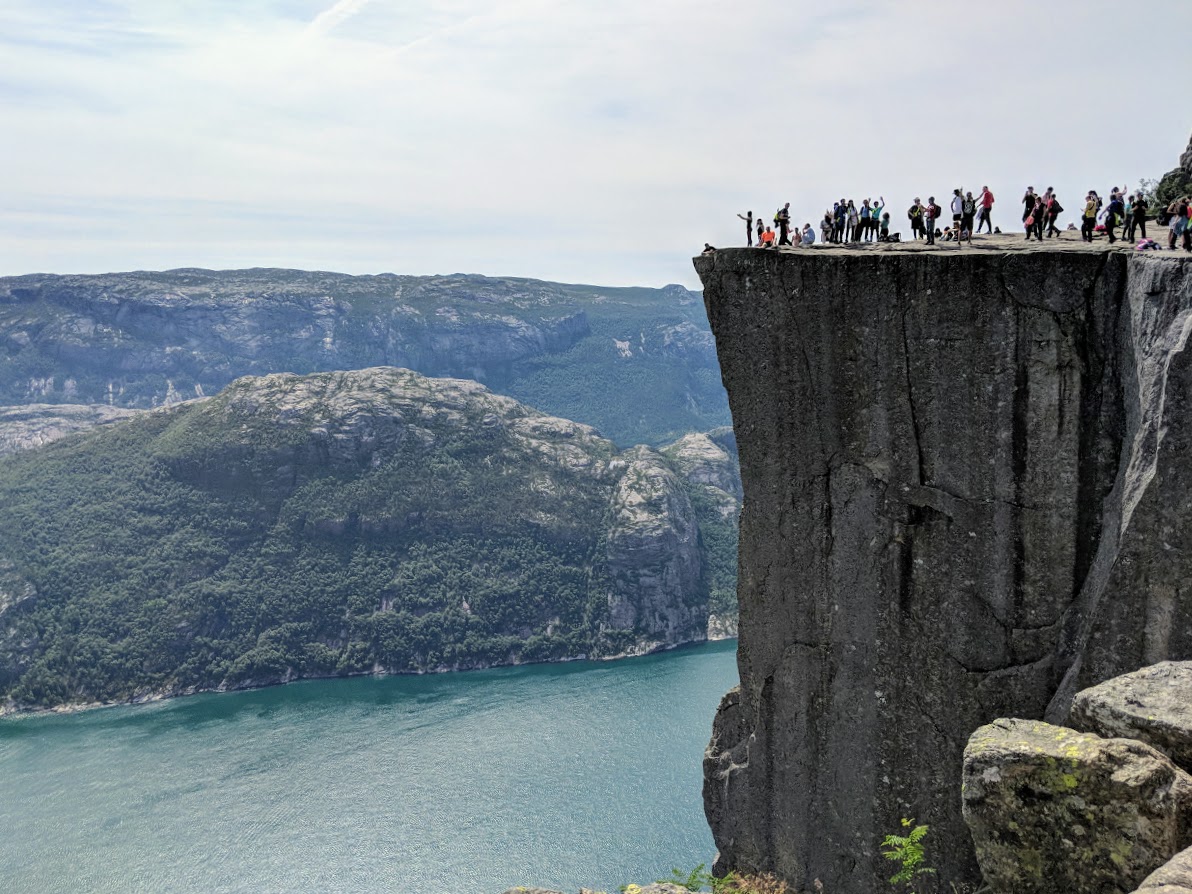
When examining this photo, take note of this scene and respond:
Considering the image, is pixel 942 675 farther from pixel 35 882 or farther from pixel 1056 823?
pixel 35 882

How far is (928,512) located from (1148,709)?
634 cm

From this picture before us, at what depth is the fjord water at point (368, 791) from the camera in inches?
3332

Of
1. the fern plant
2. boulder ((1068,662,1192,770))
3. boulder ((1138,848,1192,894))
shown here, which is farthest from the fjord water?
boulder ((1138,848,1192,894))

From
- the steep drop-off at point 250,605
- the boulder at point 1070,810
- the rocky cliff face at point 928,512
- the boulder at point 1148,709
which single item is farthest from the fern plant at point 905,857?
the steep drop-off at point 250,605

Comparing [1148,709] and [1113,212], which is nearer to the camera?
[1148,709]

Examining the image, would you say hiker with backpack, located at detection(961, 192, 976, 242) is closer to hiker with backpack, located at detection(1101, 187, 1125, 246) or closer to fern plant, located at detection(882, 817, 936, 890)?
hiker with backpack, located at detection(1101, 187, 1125, 246)

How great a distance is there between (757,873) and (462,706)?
405 ft

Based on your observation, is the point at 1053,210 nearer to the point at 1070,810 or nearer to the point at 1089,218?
the point at 1089,218

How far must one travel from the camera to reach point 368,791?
341 ft

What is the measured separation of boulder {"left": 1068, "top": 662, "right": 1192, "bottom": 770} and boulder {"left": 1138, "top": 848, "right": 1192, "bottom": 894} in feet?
7.20

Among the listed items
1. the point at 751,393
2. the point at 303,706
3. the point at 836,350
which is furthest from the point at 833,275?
the point at 303,706

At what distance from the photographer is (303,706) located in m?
146

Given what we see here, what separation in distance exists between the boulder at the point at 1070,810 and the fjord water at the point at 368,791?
71.1 meters

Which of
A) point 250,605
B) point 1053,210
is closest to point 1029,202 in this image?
point 1053,210
